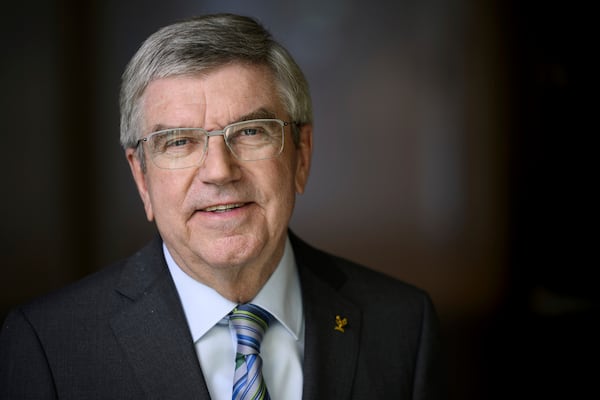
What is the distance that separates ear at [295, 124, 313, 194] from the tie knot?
0.35 m

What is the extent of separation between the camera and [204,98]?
1592mm

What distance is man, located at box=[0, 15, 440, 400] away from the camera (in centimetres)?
159

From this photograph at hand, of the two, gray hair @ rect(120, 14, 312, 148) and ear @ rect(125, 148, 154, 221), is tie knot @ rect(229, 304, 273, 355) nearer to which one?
ear @ rect(125, 148, 154, 221)

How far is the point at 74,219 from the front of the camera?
3.44 meters

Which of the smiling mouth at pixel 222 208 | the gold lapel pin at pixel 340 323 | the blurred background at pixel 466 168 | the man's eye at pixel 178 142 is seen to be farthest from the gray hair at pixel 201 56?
the blurred background at pixel 466 168

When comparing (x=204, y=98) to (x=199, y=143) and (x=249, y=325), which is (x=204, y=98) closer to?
(x=199, y=143)

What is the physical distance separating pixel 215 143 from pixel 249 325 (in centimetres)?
45

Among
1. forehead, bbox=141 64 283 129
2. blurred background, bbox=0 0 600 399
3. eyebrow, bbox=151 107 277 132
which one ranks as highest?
forehead, bbox=141 64 283 129

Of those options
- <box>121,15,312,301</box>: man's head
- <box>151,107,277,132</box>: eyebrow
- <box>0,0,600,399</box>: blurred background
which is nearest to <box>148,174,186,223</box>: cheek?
<box>121,15,312,301</box>: man's head

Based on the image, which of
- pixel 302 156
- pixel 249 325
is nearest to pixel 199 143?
pixel 302 156

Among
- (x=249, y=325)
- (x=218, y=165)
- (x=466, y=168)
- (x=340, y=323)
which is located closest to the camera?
(x=218, y=165)

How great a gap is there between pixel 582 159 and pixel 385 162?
3.83 feet

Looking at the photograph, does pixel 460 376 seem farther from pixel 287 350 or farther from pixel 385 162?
pixel 287 350

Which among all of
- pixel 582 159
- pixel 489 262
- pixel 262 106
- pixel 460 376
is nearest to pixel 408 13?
pixel 582 159
